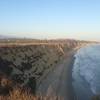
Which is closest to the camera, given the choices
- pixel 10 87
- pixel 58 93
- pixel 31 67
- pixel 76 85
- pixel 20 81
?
pixel 10 87

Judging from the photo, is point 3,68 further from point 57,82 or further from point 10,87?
point 10,87

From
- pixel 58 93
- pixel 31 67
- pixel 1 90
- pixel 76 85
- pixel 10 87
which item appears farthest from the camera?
pixel 31 67

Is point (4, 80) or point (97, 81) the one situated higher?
point (4, 80)

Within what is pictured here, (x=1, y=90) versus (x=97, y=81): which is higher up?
(x=1, y=90)

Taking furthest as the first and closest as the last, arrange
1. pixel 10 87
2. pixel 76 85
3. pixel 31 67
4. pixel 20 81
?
pixel 31 67, pixel 76 85, pixel 20 81, pixel 10 87

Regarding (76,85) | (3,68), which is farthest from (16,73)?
(76,85)

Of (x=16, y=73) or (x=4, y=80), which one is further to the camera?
(x=16, y=73)

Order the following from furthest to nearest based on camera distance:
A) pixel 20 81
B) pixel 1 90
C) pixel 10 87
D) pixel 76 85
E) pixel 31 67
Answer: pixel 31 67
pixel 76 85
pixel 20 81
pixel 10 87
pixel 1 90

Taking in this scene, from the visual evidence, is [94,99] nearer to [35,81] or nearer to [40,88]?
[40,88]

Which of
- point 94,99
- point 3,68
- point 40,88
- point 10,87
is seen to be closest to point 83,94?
point 40,88
